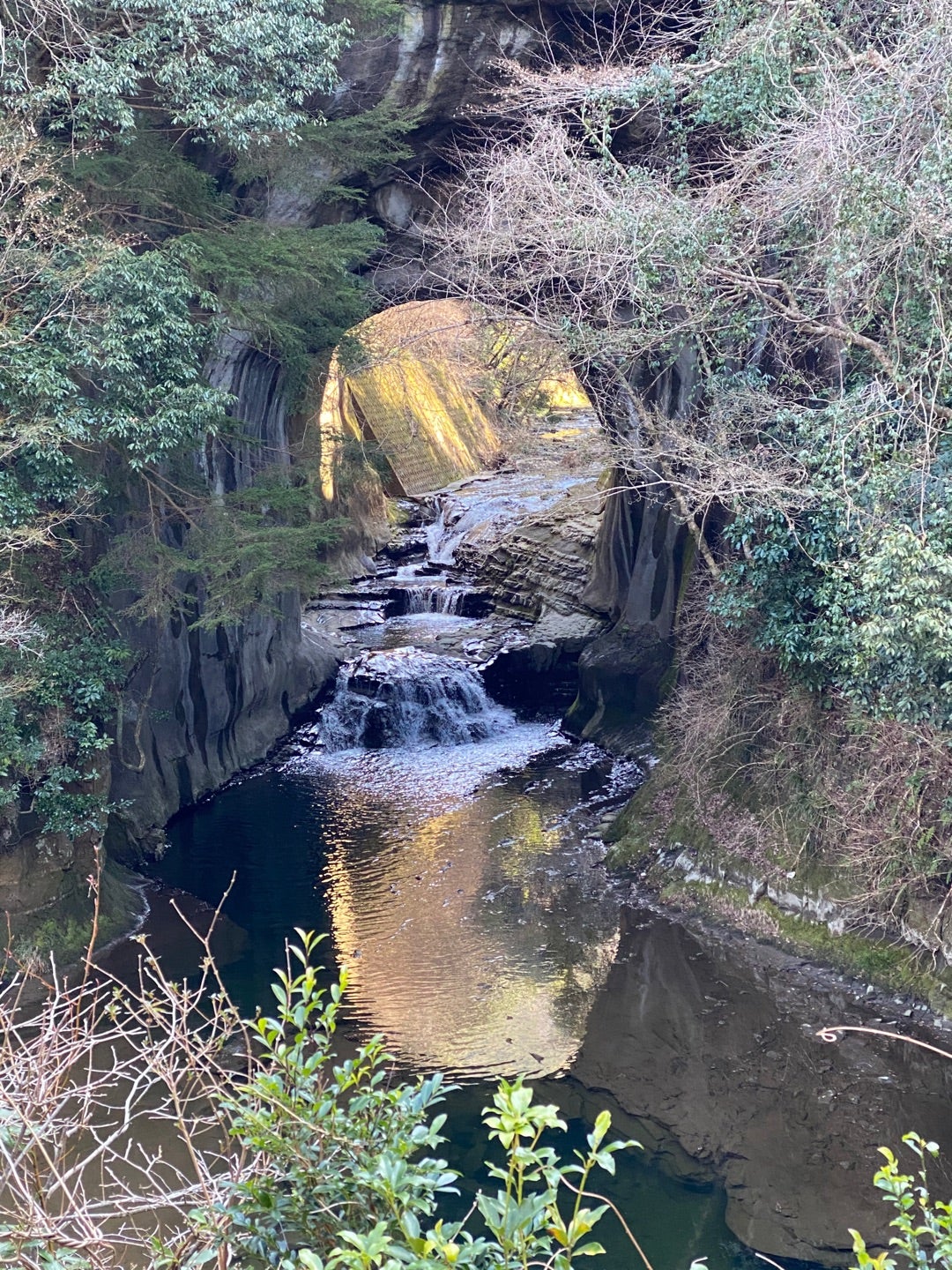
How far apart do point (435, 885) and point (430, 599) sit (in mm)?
11651

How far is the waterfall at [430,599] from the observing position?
72.4ft

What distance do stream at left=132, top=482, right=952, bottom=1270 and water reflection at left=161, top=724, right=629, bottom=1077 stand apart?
28 mm

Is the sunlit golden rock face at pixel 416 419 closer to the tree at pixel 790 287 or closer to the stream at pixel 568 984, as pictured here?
the stream at pixel 568 984

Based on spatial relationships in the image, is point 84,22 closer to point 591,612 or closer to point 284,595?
point 284,595

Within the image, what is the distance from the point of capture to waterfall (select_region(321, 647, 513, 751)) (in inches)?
666

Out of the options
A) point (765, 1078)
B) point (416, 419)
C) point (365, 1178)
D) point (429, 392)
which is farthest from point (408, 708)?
point (429, 392)

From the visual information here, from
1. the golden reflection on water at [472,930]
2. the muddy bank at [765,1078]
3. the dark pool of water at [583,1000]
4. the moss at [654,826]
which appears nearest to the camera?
the muddy bank at [765,1078]

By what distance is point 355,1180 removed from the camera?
266cm

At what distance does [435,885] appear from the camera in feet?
36.6

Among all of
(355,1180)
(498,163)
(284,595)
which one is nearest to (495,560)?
(284,595)

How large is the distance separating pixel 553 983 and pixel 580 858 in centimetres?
283

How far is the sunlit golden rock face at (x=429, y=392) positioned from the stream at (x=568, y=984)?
4710mm

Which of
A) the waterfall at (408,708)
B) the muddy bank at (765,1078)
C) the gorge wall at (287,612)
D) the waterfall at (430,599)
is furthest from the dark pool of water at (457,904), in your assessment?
the waterfall at (430,599)

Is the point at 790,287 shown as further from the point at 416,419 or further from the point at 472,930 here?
the point at 416,419
